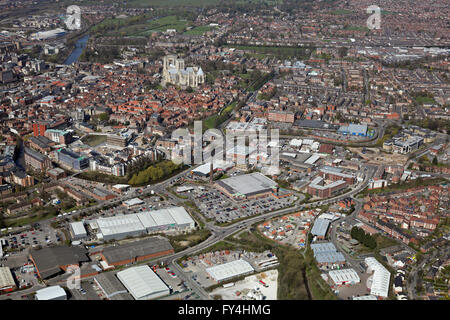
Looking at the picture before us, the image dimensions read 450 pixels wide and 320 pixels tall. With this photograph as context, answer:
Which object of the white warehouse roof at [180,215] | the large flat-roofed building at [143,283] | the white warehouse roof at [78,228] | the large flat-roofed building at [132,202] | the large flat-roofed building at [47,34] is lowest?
the large flat-roofed building at [132,202]

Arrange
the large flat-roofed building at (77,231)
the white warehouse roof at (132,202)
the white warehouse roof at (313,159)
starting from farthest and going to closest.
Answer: the white warehouse roof at (313,159) → the white warehouse roof at (132,202) → the large flat-roofed building at (77,231)

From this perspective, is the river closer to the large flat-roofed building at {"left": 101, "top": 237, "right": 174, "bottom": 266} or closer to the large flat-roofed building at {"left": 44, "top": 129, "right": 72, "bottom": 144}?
the large flat-roofed building at {"left": 44, "top": 129, "right": 72, "bottom": 144}

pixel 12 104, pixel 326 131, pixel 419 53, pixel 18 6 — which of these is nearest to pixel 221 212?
pixel 326 131

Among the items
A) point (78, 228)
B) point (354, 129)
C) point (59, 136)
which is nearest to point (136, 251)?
point (78, 228)

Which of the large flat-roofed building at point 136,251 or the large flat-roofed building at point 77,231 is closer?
the large flat-roofed building at point 136,251

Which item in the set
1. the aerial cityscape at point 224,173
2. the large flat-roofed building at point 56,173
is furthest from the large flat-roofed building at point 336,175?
the large flat-roofed building at point 56,173

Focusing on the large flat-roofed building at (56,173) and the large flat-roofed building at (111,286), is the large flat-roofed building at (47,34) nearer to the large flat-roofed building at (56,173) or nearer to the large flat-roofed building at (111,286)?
the large flat-roofed building at (56,173)

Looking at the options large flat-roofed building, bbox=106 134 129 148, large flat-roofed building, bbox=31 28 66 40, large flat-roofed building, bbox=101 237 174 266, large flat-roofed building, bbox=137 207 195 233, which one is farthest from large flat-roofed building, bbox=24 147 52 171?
large flat-roofed building, bbox=31 28 66 40

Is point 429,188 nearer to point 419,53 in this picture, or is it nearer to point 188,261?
point 188,261
